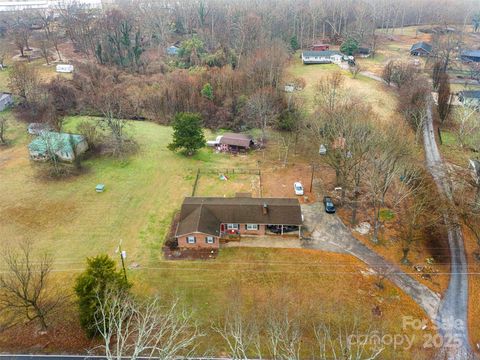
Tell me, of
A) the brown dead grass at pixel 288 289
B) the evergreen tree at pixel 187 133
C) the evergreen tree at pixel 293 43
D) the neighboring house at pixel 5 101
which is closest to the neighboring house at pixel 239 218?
the brown dead grass at pixel 288 289

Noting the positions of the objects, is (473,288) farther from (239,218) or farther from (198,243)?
(198,243)

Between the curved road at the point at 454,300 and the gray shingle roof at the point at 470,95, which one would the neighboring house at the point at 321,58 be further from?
the curved road at the point at 454,300

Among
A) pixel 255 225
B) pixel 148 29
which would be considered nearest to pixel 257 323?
pixel 255 225

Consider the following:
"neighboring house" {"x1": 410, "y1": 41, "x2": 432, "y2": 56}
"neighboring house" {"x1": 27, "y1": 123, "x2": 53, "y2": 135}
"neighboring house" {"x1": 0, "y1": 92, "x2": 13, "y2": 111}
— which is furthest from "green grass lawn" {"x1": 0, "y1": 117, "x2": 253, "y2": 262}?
"neighboring house" {"x1": 410, "y1": 41, "x2": 432, "y2": 56}

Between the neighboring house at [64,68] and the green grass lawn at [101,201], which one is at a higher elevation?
the neighboring house at [64,68]

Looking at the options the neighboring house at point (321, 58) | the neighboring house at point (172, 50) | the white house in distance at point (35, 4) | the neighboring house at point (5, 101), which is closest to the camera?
the neighboring house at point (5, 101)
